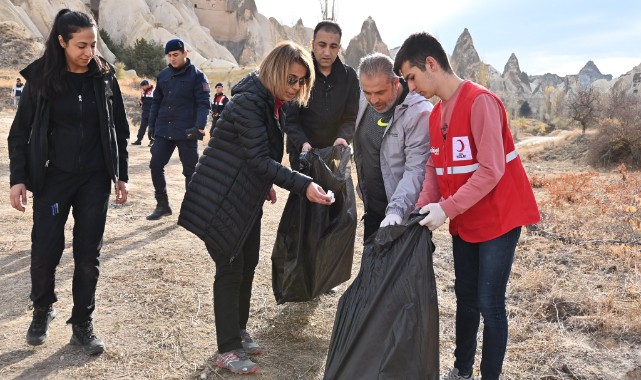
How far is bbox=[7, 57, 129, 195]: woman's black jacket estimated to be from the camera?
286 centimetres

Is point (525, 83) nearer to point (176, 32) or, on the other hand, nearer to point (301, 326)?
point (176, 32)

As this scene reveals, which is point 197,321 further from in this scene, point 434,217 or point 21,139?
point 434,217

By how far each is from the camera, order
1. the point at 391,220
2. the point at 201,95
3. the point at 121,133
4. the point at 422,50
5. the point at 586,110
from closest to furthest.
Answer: the point at 422,50 < the point at 391,220 < the point at 121,133 < the point at 201,95 < the point at 586,110

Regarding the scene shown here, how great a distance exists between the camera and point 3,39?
25.0 metres

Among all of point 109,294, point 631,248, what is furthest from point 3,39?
point 631,248

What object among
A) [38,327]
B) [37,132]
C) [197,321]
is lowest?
[197,321]

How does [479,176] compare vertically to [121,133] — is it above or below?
below

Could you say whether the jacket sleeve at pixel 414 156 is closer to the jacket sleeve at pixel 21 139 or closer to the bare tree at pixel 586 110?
the jacket sleeve at pixel 21 139

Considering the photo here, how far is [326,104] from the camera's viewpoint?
147 inches

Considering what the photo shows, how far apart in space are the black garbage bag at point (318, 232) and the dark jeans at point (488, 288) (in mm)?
894

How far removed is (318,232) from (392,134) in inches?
31.5

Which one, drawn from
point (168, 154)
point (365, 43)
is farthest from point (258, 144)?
point (365, 43)

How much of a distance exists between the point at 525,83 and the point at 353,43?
117 ft

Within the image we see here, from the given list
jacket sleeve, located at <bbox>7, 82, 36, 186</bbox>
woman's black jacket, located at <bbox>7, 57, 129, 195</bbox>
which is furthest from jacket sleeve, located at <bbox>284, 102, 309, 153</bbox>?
jacket sleeve, located at <bbox>7, 82, 36, 186</bbox>
